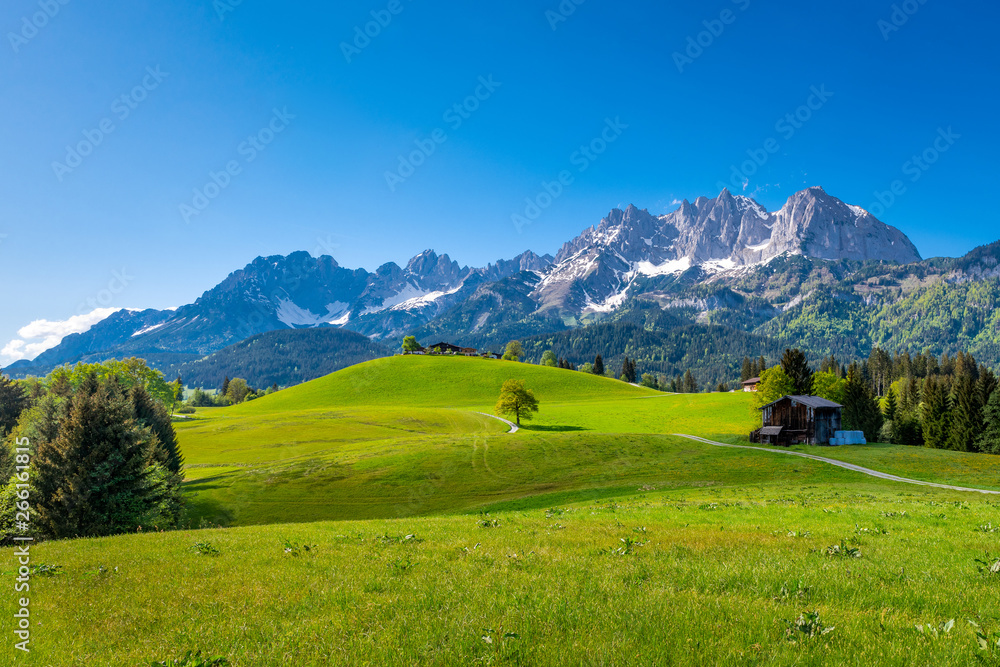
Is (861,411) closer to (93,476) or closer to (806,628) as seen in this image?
(806,628)

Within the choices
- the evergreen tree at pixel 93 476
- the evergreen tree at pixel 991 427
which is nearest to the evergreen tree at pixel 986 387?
the evergreen tree at pixel 991 427

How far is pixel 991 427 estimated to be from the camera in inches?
3039

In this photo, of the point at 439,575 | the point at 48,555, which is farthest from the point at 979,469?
the point at 48,555

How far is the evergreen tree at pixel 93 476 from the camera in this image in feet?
84.0

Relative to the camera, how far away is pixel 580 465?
192 ft

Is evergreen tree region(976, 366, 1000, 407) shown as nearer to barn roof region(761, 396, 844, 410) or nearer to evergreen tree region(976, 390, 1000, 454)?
evergreen tree region(976, 390, 1000, 454)

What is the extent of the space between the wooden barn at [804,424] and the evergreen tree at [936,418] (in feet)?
90.9

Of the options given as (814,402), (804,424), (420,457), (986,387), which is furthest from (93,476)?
(986,387)

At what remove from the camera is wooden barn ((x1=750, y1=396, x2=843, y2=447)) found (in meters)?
74.1

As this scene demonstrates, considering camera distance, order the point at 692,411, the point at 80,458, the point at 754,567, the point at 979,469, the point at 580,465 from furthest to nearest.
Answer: the point at 692,411 < the point at 580,465 < the point at 979,469 < the point at 80,458 < the point at 754,567

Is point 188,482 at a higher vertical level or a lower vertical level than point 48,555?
lower

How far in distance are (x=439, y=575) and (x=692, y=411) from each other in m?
115

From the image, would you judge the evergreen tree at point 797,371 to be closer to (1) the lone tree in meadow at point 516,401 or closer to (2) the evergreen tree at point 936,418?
(2) the evergreen tree at point 936,418

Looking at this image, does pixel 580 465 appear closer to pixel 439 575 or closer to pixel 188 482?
pixel 188 482
